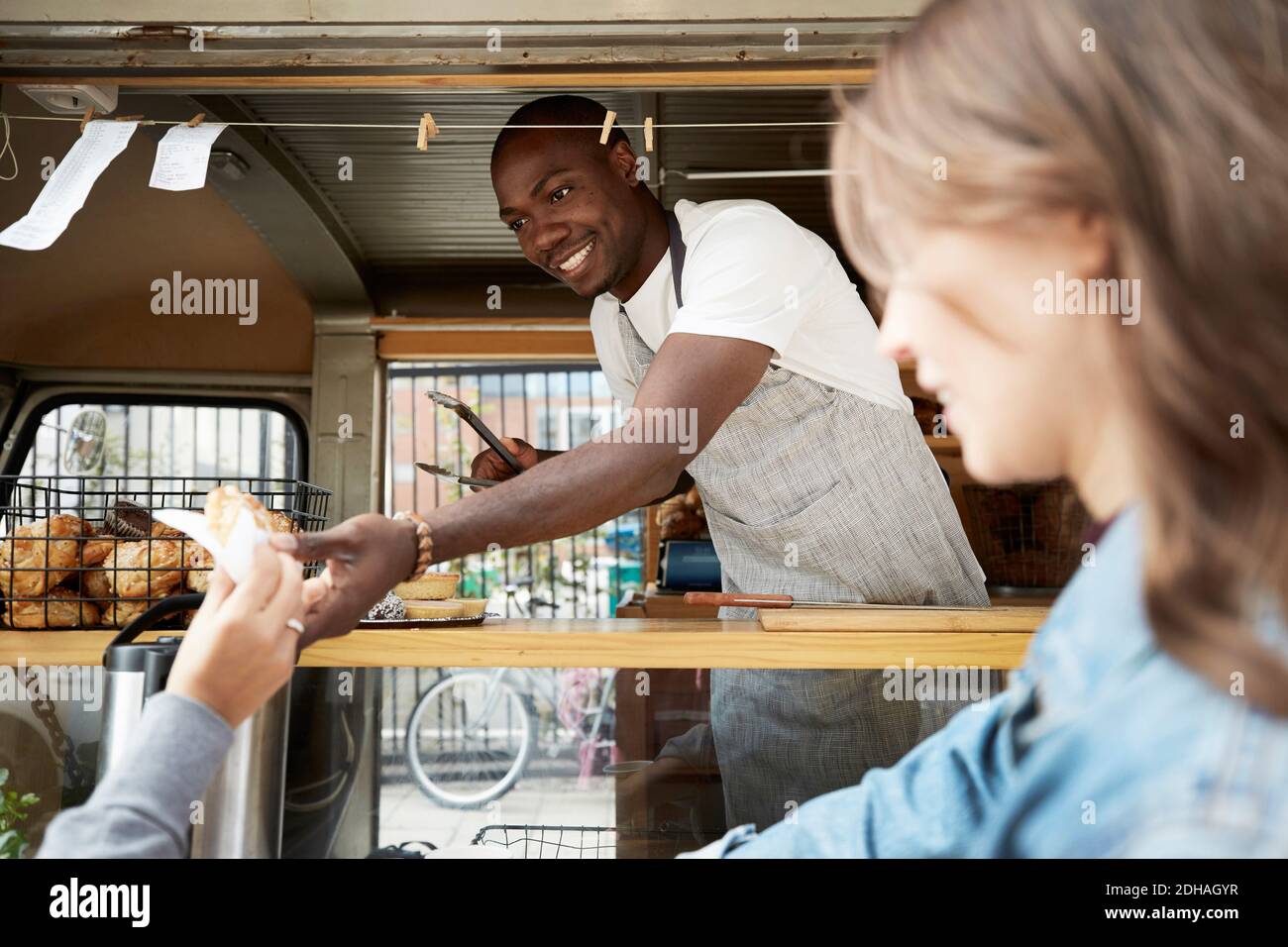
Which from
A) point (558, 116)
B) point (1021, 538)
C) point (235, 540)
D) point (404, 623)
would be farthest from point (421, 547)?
point (1021, 538)

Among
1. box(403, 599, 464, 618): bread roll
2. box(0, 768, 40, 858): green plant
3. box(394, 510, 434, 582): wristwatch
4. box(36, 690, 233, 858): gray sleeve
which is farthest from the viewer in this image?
box(403, 599, 464, 618): bread roll

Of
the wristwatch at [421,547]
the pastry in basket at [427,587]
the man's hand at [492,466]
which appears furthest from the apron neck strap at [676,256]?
the wristwatch at [421,547]

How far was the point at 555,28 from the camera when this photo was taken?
1844 millimetres

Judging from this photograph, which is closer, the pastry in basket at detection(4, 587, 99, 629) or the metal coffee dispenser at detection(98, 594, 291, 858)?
the metal coffee dispenser at detection(98, 594, 291, 858)

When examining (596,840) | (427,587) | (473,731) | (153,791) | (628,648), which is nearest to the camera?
(153,791)

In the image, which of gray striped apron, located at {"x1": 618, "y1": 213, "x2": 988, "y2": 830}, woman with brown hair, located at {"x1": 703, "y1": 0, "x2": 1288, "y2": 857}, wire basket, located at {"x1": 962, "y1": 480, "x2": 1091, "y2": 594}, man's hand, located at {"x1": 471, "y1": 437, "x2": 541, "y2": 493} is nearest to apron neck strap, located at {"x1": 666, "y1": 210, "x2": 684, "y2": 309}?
gray striped apron, located at {"x1": 618, "y1": 213, "x2": 988, "y2": 830}

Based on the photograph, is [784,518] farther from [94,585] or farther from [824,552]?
[94,585]

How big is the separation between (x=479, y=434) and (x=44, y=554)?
2.68ft

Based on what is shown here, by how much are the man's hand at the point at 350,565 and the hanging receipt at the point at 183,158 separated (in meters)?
0.97

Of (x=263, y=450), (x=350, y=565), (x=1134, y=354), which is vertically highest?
(x=263, y=450)

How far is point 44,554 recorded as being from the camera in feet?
5.64

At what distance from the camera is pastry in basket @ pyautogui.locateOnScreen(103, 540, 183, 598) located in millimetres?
1701

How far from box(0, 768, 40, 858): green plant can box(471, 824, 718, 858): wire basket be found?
79 centimetres

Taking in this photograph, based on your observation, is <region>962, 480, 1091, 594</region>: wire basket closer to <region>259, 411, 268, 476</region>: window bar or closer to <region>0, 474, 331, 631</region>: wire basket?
<region>0, 474, 331, 631</region>: wire basket
